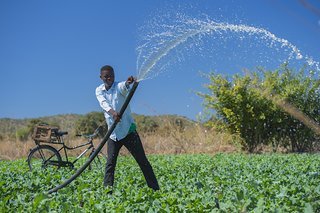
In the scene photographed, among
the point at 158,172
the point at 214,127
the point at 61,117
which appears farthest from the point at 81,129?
the point at 158,172

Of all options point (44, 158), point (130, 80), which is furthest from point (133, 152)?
point (44, 158)

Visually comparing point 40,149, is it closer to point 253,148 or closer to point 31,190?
point 31,190

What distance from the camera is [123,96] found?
Result: 23.1 feet

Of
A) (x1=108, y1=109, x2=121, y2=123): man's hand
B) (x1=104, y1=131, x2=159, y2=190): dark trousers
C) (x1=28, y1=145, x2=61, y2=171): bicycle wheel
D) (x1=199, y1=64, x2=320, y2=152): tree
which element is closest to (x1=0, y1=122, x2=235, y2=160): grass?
(x1=199, y1=64, x2=320, y2=152): tree

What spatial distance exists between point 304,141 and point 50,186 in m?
15.0

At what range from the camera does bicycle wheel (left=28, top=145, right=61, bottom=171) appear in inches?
474

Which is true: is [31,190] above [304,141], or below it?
below

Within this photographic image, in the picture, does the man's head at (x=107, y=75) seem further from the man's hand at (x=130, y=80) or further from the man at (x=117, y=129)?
the man's hand at (x=130, y=80)

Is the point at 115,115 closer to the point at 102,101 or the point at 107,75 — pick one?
the point at 102,101

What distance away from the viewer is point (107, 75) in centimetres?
712

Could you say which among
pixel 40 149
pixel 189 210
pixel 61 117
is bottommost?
pixel 189 210

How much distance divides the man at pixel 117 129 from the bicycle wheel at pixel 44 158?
5.25m

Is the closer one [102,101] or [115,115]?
[115,115]

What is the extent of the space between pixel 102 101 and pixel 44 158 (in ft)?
19.3
